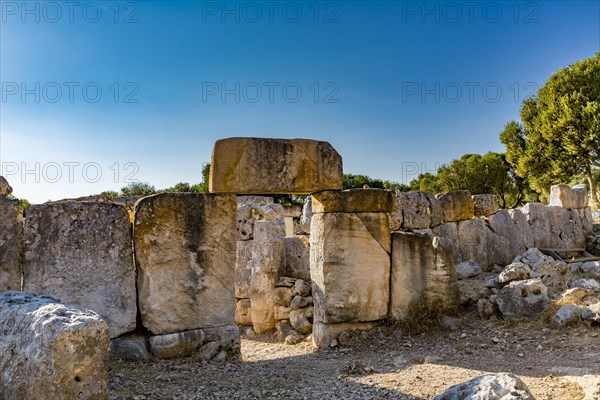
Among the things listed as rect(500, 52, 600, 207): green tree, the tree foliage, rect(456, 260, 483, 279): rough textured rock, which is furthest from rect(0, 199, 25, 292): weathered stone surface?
the tree foliage

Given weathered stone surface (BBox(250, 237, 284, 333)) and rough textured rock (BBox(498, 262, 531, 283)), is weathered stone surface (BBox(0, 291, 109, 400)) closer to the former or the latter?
weathered stone surface (BBox(250, 237, 284, 333))

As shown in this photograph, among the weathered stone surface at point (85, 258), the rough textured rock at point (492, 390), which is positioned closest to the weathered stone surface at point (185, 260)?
the weathered stone surface at point (85, 258)

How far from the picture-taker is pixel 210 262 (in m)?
6.15

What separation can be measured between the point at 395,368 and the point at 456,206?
5655mm

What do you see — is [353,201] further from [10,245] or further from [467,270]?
[10,245]

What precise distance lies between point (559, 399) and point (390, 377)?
1668 mm

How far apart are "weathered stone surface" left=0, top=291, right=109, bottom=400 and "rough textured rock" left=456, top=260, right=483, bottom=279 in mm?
7570

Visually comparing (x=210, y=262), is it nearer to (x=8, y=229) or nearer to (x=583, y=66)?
(x=8, y=229)

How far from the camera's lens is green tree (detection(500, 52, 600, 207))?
883 inches

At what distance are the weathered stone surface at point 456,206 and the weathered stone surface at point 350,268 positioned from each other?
3.68 metres

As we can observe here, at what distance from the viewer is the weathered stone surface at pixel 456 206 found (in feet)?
33.9

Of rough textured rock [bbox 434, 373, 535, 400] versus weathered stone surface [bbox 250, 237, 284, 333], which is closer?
rough textured rock [bbox 434, 373, 535, 400]

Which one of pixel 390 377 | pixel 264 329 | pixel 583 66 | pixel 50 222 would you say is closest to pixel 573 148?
pixel 583 66

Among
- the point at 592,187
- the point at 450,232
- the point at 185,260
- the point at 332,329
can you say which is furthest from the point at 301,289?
the point at 592,187
